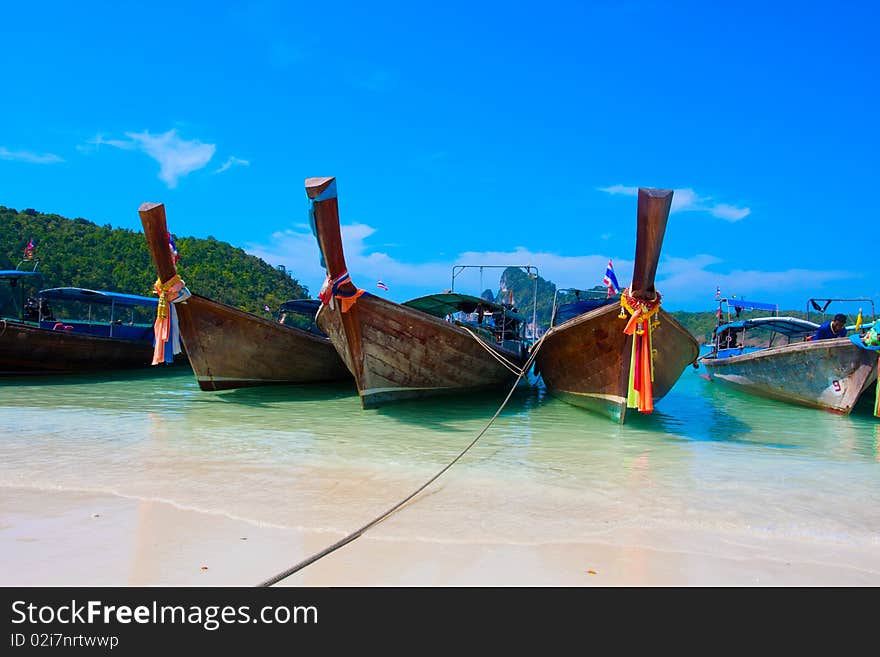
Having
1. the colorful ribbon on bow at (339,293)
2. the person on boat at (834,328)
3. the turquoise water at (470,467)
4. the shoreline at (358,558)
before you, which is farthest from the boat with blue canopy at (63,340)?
the person on boat at (834,328)

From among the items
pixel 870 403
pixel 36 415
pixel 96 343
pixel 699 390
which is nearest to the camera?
pixel 36 415

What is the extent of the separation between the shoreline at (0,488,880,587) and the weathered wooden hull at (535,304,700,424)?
4.69 metres

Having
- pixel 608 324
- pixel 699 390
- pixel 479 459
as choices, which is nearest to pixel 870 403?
pixel 699 390

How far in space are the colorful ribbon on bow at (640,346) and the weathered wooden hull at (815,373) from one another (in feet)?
16.4

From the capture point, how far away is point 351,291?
820 cm

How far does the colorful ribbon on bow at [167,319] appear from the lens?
916 centimetres

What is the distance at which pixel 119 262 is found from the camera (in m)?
39.4

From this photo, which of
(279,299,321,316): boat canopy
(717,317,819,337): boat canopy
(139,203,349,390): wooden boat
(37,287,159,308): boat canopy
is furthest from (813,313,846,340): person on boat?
(37,287,159,308): boat canopy

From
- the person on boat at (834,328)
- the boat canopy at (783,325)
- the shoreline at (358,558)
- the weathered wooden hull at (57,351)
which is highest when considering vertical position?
the boat canopy at (783,325)

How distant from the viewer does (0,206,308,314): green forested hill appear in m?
35.9

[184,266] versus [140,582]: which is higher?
[184,266]

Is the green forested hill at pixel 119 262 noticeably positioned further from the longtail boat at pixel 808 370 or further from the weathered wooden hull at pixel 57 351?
the longtail boat at pixel 808 370
